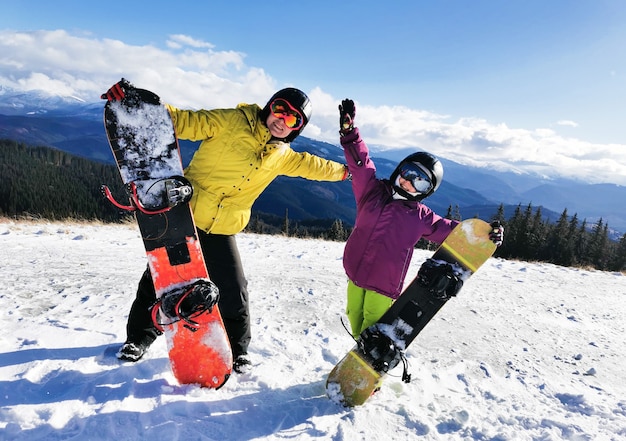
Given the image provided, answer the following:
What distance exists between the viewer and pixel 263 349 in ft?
13.3

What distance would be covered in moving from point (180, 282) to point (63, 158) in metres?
139

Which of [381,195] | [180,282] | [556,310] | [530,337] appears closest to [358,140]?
[381,195]

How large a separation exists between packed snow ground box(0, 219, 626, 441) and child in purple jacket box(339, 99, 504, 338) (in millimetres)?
1007

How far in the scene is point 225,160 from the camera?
3.16m

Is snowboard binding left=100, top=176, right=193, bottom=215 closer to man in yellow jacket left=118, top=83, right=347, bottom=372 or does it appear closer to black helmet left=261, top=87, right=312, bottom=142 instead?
man in yellow jacket left=118, top=83, right=347, bottom=372

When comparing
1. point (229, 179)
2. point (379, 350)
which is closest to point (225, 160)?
point (229, 179)

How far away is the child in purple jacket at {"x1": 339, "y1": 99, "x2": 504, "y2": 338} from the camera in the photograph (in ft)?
11.2

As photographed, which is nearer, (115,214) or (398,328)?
(398,328)

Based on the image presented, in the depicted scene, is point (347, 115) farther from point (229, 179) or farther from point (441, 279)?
point (441, 279)

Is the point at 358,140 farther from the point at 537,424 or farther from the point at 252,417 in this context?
the point at 537,424

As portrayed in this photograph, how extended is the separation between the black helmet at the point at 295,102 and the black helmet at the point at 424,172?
1016mm

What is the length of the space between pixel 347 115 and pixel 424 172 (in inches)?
39.4

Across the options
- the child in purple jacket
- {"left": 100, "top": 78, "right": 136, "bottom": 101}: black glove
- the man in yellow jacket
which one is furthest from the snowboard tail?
{"left": 100, "top": 78, "right": 136, "bottom": 101}: black glove

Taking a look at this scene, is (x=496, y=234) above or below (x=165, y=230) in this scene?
above
